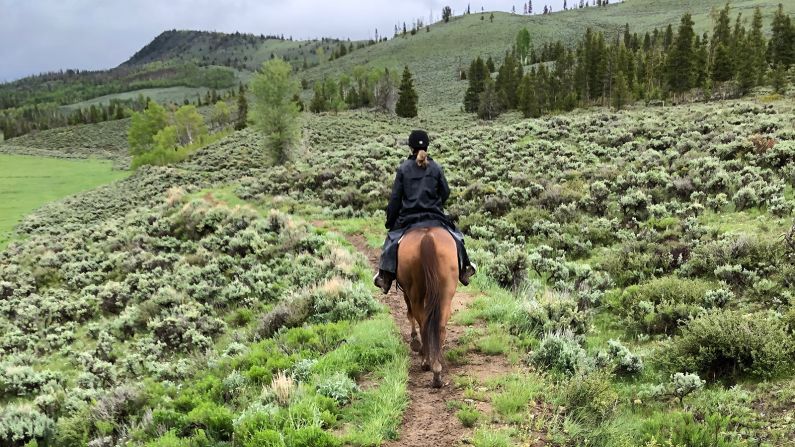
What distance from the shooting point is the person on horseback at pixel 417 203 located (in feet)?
23.5

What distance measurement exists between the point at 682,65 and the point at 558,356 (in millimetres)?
78299

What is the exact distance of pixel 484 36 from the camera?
587ft

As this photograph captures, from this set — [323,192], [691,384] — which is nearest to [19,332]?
[323,192]

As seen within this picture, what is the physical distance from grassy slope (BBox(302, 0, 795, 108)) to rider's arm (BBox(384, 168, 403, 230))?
A: 12936 centimetres

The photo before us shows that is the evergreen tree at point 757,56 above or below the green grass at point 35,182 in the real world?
above

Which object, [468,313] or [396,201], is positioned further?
[468,313]

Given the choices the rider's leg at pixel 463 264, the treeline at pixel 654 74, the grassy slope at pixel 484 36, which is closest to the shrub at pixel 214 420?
the rider's leg at pixel 463 264

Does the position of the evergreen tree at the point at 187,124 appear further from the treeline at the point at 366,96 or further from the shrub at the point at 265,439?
the shrub at the point at 265,439

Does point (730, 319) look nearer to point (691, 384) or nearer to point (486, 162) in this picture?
point (691, 384)

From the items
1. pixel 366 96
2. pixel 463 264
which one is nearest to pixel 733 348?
pixel 463 264

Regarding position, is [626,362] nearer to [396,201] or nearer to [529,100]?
[396,201]

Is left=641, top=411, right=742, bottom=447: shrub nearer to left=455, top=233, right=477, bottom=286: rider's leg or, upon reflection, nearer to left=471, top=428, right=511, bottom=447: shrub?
left=471, top=428, right=511, bottom=447: shrub

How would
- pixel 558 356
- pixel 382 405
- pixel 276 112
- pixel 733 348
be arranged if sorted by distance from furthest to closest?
pixel 276 112 < pixel 558 356 < pixel 733 348 < pixel 382 405

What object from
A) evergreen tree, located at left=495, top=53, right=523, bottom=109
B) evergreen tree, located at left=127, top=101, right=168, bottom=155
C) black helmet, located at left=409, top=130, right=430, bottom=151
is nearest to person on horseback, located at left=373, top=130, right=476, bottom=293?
black helmet, located at left=409, top=130, right=430, bottom=151
